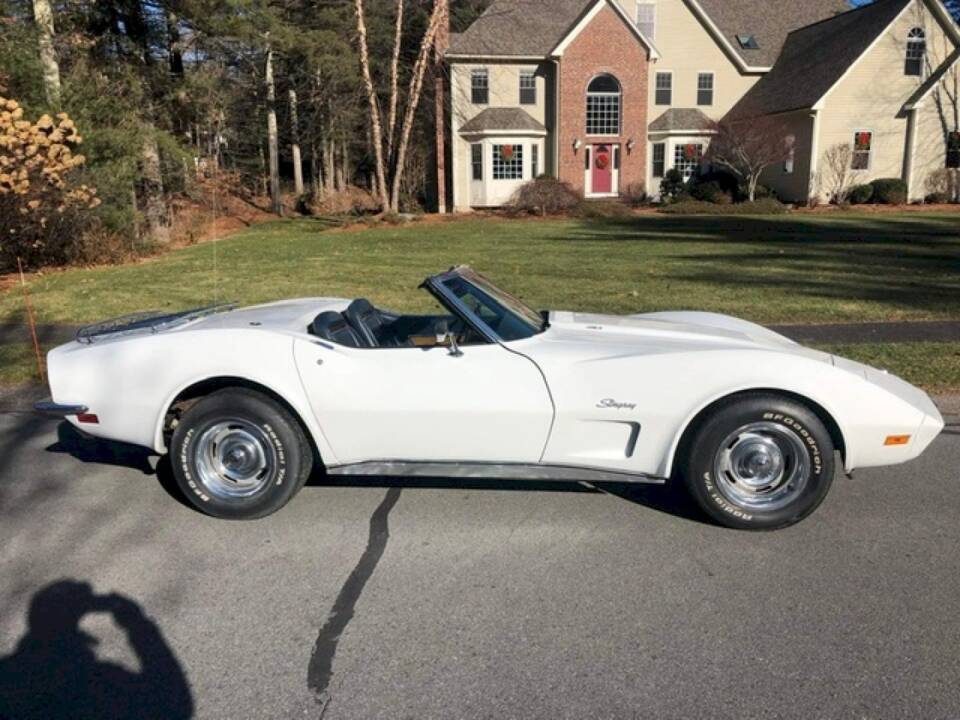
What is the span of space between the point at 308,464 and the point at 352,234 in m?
22.2

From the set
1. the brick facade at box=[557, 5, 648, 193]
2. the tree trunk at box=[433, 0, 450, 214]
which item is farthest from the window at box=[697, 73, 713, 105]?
the tree trunk at box=[433, 0, 450, 214]

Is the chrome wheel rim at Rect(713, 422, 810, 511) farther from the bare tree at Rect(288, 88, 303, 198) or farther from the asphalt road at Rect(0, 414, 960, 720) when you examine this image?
the bare tree at Rect(288, 88, 303, 198)

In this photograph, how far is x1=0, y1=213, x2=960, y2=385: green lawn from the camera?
1106 cm

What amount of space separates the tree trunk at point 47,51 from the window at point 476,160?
20.0 m

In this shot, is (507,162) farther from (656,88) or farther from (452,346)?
(452,346)

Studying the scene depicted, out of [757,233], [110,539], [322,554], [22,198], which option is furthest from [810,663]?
[757,233]

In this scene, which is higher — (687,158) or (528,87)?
(528,87)

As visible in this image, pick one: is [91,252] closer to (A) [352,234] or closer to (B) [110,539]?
(A) [352,234]

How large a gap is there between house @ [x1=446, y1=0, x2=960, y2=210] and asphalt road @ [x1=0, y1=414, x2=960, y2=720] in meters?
32.1

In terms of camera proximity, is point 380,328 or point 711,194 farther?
point 711,194

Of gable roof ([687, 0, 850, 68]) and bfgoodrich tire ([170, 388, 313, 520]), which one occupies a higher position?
gable roof ([687, 0, 850, 68])

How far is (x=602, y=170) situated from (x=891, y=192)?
11829mm

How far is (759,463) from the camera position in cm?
411

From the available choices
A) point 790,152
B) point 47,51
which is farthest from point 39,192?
point 790,152
